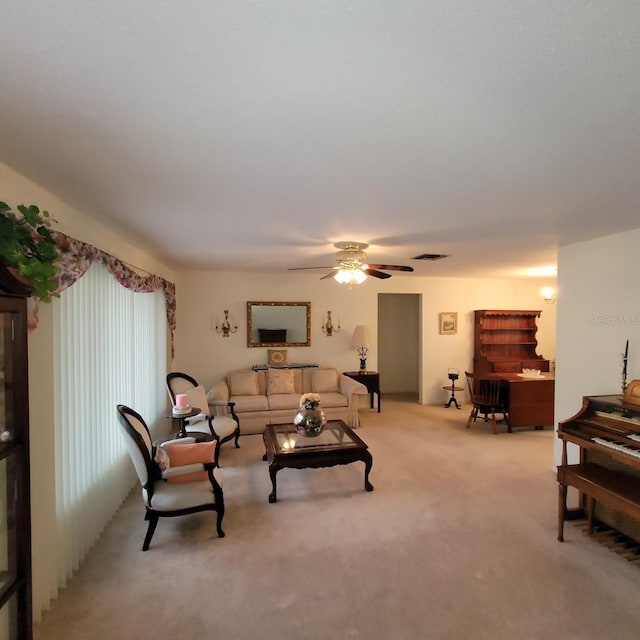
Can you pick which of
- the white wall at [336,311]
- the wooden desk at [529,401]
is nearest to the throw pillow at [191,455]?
the white wall at [336,311]

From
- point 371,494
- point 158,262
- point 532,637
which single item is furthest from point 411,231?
point 158,262

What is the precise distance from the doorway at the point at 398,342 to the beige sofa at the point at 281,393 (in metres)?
1.83

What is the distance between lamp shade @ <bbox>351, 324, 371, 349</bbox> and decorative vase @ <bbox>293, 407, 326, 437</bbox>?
7.94 feet

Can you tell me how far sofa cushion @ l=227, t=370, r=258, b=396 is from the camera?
5.35 metres

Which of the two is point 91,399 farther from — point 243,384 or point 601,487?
point 601,487

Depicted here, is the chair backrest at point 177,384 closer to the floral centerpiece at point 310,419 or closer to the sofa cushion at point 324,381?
the floral centerpiece at point 310,419

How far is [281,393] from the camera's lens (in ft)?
17.8

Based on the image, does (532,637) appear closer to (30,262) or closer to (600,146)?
(600,146)

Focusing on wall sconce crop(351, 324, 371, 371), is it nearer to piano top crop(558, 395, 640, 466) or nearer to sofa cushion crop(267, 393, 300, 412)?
sofa cushion crop(267, 393, 300, 412)

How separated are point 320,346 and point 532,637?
4.63 meters

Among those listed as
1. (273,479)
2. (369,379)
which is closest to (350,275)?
(273,479)

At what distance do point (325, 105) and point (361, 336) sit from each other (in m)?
4.93

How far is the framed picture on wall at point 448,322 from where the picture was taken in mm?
6648

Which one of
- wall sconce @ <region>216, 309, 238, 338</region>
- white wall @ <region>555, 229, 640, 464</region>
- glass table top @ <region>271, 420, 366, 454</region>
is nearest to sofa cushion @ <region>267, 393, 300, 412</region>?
glass table top @ <region>271, 420, 366, 454</region>
